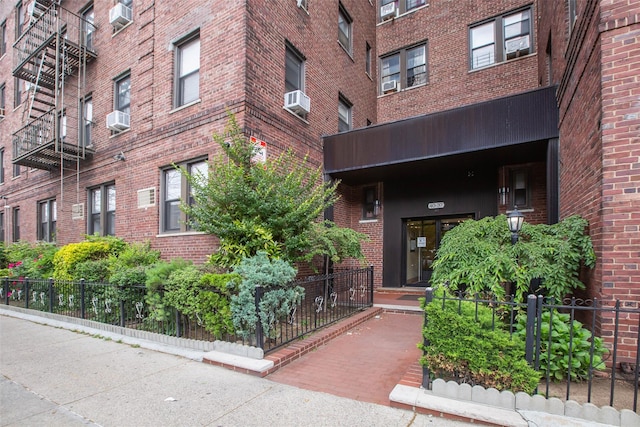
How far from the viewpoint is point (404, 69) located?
1305 cm

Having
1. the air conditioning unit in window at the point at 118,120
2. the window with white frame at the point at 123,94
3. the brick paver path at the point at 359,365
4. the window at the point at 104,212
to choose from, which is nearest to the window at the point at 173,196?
the air conditioning unit in window at the point at 118,120

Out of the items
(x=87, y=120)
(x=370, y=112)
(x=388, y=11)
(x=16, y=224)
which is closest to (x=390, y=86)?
(x=370, y=112)

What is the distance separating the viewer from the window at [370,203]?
37.6 feet

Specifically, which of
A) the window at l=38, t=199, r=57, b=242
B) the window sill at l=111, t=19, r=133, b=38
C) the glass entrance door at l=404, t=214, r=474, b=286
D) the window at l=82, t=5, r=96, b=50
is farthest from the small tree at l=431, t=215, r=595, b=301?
the window at l=38, t=199, r=57, b=242

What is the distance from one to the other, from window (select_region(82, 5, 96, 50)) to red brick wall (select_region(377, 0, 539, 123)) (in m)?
10.2

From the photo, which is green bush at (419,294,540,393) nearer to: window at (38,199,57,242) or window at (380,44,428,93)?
window at (380,44,428,93)

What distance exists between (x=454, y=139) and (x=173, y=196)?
23.0 feet

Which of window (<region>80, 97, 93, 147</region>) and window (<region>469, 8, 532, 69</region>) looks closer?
window (<region>469, 8, 532, 69</region>)

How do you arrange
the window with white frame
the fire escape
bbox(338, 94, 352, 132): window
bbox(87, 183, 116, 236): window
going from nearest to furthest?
the window with white frame
bbox(87, 183, 116, 236): window
the fire escape
bbox(338, 94, 352, 132): window

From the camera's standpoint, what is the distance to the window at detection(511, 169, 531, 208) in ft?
30.1

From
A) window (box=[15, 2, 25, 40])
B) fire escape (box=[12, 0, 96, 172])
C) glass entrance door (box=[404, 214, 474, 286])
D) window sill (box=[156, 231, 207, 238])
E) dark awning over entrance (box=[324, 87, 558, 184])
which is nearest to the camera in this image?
dark awning over entrance (box=[324, 87, 558, 184])

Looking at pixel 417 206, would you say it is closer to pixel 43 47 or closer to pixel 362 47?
pixel 362 47

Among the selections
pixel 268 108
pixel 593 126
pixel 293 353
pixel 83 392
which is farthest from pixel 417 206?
pixel 83 392

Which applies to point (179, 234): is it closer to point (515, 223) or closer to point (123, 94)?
point (123, 94)
